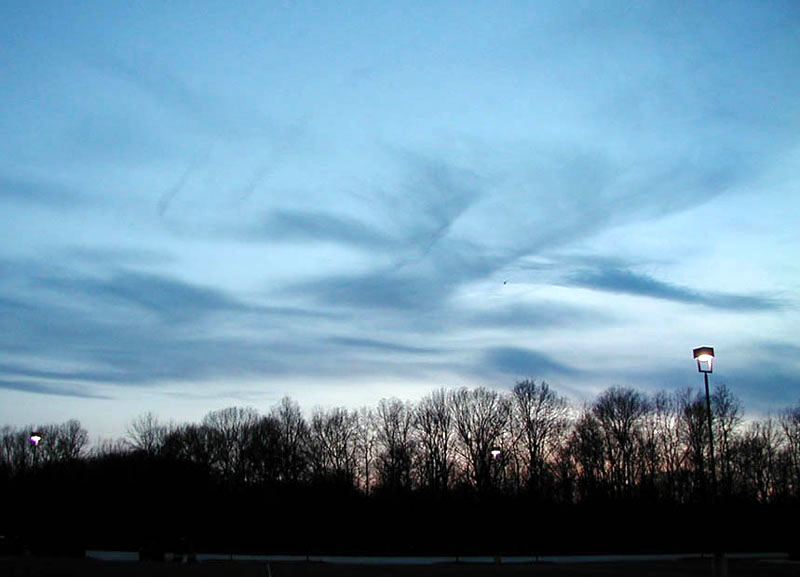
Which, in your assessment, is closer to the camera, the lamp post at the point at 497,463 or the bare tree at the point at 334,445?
the lamp post at the point at 497,463

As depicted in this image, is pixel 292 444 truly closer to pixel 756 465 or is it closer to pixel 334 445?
pixel 334 445

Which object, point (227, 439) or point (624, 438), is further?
point (227, 439)

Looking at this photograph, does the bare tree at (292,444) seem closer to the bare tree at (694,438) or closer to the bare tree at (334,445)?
the bare tree at (334,445)

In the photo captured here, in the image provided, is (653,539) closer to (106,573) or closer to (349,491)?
(349,491)

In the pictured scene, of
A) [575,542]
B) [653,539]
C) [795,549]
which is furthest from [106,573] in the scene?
[653,539]

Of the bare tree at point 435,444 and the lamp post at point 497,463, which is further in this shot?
the bare tree at point 435,444

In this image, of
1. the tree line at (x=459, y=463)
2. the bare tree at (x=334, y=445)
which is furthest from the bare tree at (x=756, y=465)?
the bare tree at (x=334, y=445)

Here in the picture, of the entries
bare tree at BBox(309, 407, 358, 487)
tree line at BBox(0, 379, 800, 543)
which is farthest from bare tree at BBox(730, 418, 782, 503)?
bare tree at BBox(309, 407, 358, 487)

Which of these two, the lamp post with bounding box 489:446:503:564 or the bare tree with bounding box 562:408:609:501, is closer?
the lamp post with bounding box 489:446:503:564

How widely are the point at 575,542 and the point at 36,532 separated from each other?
170ft

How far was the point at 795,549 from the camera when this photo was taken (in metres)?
51.3

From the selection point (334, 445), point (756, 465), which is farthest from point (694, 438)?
point (334, 445)

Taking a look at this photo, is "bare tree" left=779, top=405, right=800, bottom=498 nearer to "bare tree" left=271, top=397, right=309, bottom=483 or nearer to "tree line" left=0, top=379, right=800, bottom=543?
"tree line" left=0, top=379, right=800, bottom=543

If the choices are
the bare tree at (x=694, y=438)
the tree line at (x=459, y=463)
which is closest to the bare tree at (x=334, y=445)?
the tree line at (x=459, y=463)
